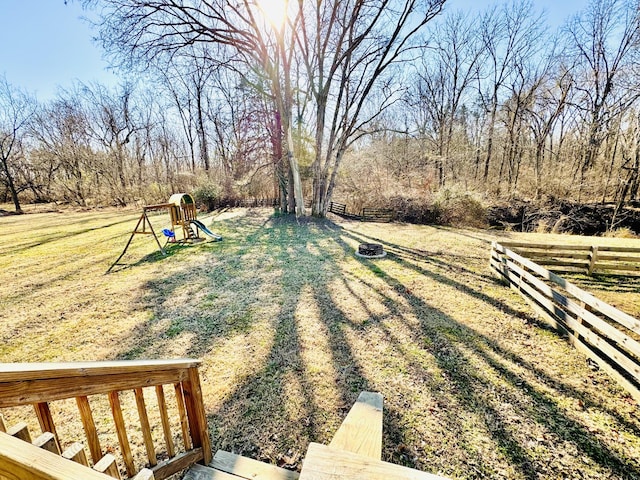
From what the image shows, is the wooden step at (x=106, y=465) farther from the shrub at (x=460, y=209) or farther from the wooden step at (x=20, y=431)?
the shrub at (x=460, y=209)

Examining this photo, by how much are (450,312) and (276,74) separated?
36.9 ft

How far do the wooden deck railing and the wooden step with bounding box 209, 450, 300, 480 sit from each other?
4.5 inches

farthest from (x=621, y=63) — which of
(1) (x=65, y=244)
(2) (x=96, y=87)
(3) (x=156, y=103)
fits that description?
(2) (x=96, y=87)

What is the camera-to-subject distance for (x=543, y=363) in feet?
11.2

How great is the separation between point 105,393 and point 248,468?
1.20 metres

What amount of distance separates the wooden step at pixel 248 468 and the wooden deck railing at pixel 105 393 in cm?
11

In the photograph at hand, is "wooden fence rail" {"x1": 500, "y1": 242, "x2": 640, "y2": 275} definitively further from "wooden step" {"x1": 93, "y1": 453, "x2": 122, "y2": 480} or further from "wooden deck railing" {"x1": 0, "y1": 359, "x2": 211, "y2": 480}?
"wooden step" {"x1": 93, "y1": 453, "x2": 122, "y2": 480}

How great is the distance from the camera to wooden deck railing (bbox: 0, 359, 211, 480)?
100 cm

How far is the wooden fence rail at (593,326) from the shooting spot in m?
2.93

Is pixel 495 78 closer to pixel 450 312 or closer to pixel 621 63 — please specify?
pixel 621 63

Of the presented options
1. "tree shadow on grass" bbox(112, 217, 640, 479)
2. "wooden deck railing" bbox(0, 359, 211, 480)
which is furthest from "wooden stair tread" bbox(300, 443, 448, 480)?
"tree shadow on grass" bbox(112, 217, 640, 479)

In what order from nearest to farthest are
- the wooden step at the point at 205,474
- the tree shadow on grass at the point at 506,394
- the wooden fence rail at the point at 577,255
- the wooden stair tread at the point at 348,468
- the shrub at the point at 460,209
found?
Answer: the wooden stair tread at the point at 348,468 → the wooden step at the point at 205,474 → the tree shadow on grass at the point at 506,394 → the wooden fence rail at the point at 577,255 → the shrub at the point at 460,209

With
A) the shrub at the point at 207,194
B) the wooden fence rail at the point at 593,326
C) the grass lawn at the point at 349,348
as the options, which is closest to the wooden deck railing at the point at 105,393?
the grass lawn at the point at 349,348

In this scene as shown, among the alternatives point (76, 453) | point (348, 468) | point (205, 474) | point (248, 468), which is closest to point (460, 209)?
point (248, 468)
